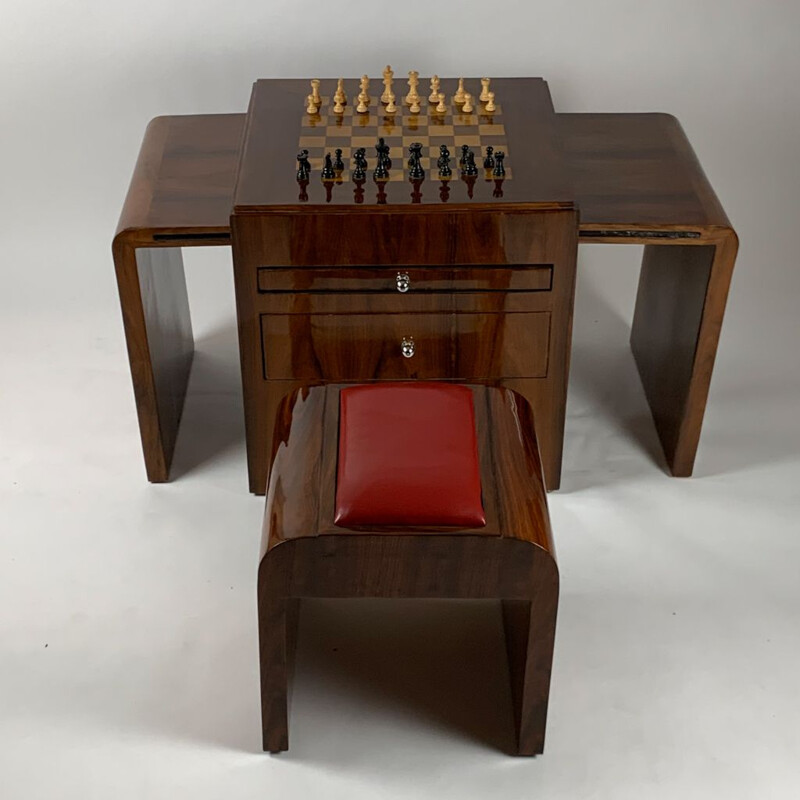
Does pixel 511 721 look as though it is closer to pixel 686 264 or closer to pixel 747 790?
pixel 747 790

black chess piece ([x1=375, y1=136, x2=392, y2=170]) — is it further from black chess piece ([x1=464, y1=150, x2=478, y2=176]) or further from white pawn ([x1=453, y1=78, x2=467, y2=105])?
white pawn ([x1=453, y1=78, x2=467, y2=105])

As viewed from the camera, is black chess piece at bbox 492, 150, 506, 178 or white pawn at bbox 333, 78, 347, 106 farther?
white pawn at bbox 333, 78, 347, 106

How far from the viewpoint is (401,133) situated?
2.73m

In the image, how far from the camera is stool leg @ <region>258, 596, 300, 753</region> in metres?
2.11

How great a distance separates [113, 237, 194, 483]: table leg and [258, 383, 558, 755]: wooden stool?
53 cm

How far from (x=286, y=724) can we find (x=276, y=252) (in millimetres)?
830

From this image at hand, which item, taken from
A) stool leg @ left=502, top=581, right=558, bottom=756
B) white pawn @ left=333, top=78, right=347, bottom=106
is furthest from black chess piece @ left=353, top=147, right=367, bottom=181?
stool leg @ left=502, top=581, right=558, bottom=756

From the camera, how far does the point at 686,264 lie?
2.81 meters

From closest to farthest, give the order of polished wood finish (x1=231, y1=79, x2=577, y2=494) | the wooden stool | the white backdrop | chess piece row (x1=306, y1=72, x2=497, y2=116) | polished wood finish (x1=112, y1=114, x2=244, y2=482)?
the wooden stool < the white backdrop < polished wood finish (x1=231, y1=79, x2=577, y2=494) < polished wood finish (x1=112, y1=114, x2=244, y2=482) < chess piece row (x1=306, y1=72, x2=497, y2=116)

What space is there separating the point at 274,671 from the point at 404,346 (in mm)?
720

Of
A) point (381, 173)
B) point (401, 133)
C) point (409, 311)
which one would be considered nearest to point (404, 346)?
point (409, 311)

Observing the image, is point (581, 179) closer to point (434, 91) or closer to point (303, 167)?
point (434, 91)

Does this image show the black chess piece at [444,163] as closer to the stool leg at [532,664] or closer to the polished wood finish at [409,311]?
the polished wood finish at [409,311]

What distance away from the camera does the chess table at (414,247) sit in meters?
2.50
